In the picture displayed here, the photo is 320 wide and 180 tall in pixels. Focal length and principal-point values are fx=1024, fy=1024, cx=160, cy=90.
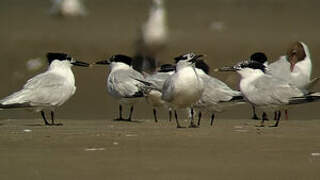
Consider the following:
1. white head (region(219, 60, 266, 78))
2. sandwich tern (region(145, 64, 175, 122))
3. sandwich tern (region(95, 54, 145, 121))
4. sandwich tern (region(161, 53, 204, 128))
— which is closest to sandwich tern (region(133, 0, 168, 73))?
sandwich tern (region(95, 54, 145, 121))

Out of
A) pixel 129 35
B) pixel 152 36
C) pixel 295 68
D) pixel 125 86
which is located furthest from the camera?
pixel 129 35

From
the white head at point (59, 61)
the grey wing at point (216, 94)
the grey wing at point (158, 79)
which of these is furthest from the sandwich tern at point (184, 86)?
the white head at point (59, 61)

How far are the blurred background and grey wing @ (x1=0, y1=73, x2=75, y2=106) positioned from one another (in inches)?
142

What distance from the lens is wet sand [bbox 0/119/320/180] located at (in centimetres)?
790

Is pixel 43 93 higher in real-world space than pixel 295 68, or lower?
lower

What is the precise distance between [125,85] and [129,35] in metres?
8.89

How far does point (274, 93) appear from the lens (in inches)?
455

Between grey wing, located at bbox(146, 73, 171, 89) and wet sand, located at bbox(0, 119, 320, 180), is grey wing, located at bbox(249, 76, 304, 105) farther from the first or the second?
grey wing, located at bbox(146, 73, 171, 89)

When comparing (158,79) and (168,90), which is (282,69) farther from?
(168,90)

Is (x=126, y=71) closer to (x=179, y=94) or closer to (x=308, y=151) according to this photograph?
(x=179, y=94)

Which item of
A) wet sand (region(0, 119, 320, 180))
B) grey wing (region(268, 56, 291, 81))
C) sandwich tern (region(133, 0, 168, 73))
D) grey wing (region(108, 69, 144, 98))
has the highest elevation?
sandwich tern (region(133, 0, 168, 73))

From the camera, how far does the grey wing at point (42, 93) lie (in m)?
12.3

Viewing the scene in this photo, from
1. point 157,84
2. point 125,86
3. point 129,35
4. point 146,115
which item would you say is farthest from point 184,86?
point 129,35

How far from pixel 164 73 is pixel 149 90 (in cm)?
41
